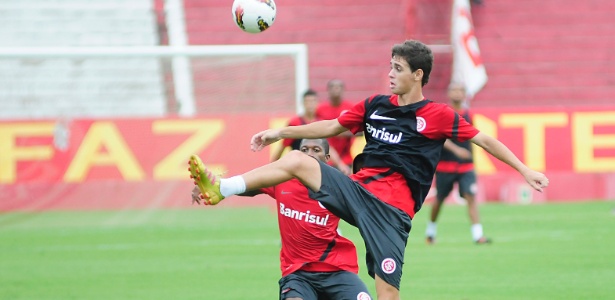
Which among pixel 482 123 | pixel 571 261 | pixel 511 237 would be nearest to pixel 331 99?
pixel 511 237

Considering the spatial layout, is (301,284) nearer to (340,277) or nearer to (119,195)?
(340,277)

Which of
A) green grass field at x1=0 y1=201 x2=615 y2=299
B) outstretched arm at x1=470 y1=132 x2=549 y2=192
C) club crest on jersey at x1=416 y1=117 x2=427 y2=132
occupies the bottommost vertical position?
green grass field at x1=0 y1=201 x2=615 y2=299

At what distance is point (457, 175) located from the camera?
14.2 metres

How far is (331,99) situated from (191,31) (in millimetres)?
10271

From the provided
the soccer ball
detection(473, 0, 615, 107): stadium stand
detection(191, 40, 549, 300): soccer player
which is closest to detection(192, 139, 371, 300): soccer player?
detection(191, 40, 549, 300): soccer player

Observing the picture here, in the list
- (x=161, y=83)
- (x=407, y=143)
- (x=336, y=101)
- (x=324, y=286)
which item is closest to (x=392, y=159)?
(x=407, y=143)

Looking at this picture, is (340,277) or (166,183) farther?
(166,183)

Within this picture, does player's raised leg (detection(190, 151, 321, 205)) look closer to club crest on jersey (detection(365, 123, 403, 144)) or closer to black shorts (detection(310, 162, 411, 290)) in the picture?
black shorts (detection(310, 162, 411, 290))

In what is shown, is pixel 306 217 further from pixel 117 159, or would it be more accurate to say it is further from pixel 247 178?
pixel 117 159

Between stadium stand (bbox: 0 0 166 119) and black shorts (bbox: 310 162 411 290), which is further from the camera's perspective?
stadium stand (bbox: 0 0 166 119)

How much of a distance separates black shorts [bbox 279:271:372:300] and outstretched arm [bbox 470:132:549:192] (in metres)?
1.30

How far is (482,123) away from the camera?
20.2 meters

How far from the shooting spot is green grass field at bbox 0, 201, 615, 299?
9.97 meters

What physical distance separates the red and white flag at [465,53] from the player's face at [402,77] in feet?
51.0
